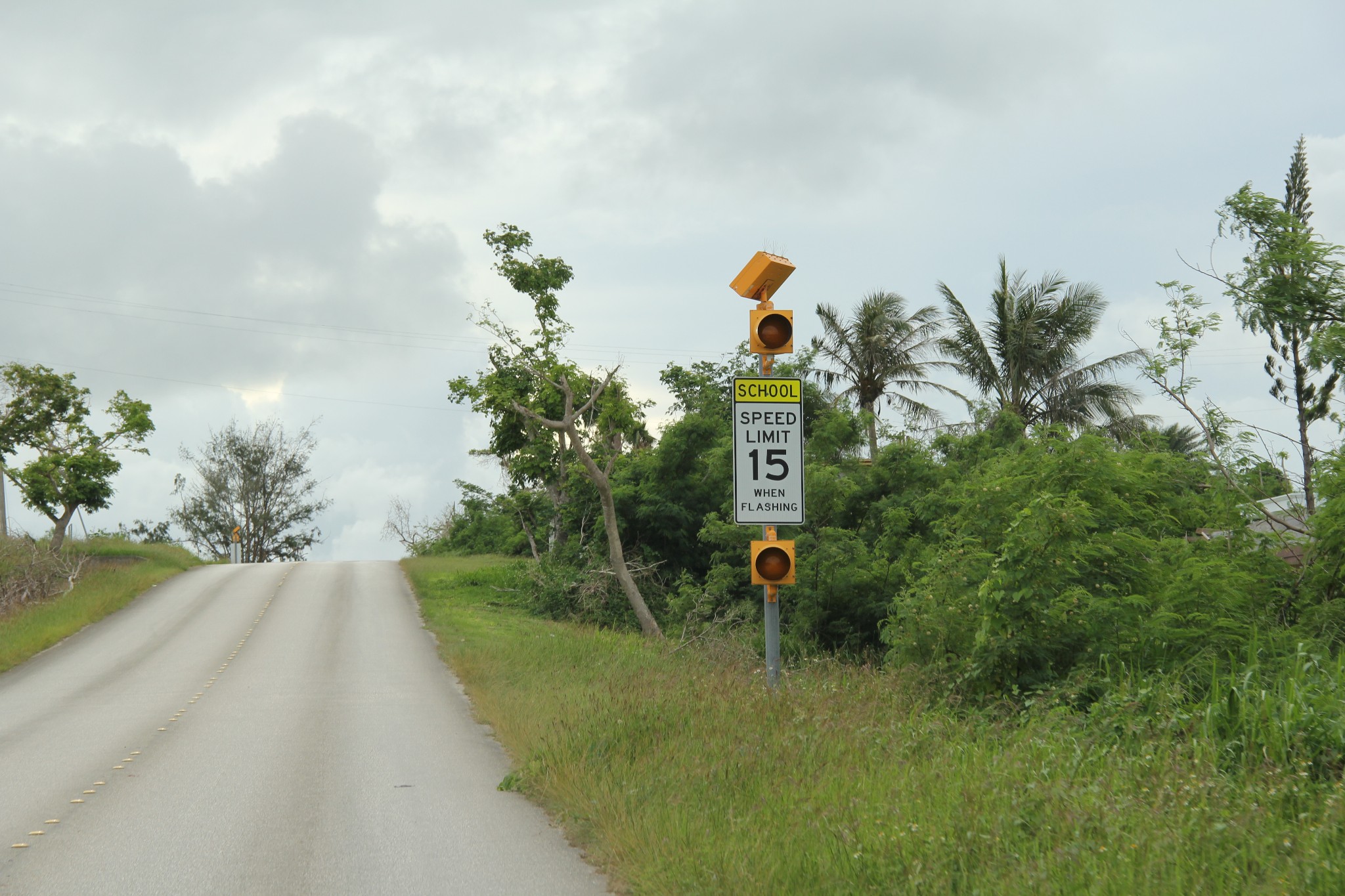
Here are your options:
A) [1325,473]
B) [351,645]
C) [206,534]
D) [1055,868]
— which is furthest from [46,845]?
[206,534]

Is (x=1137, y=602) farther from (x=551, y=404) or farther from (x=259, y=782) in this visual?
(x=551, y=404)

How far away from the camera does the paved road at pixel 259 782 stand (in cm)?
638

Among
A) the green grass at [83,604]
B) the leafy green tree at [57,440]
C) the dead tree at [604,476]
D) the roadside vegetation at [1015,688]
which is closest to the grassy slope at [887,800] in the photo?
the roadside vegetation at [1015,688]

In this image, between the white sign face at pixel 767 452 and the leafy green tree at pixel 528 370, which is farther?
the leafy green tree at pixel 528 370

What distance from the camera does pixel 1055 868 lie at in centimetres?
445

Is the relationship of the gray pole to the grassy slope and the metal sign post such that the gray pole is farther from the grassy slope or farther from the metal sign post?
the grassy slope

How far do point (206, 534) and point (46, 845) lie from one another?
6634 cm

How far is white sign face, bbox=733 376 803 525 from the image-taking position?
803cm

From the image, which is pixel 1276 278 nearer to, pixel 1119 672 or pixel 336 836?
pixel 1119 672

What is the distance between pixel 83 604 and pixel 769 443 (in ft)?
85.9

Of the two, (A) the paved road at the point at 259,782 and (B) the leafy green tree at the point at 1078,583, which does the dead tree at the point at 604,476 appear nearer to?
(A) the paved road at the point at 259,782

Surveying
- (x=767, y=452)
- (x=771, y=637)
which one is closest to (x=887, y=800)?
(x=771, y=637)

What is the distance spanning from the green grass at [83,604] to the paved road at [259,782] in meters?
1.88

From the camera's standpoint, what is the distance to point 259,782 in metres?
9.32
